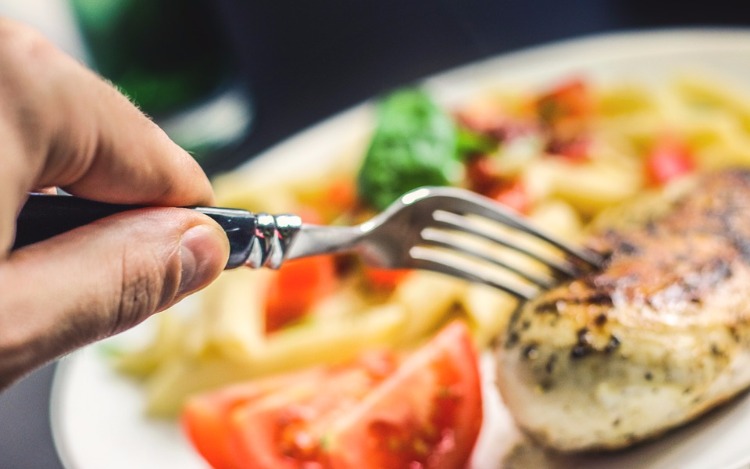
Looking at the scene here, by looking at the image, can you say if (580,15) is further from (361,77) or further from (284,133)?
(284,133)

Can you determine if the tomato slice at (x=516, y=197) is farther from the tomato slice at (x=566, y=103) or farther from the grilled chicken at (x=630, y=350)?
the grilled chicken at (x=630, y=350)

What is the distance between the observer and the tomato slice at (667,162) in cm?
290

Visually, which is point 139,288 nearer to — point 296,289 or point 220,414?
point 220,414

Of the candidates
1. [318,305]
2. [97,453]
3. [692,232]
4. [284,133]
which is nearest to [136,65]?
[284,133]

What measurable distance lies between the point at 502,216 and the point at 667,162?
1.23m

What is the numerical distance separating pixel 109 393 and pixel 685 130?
2387mm

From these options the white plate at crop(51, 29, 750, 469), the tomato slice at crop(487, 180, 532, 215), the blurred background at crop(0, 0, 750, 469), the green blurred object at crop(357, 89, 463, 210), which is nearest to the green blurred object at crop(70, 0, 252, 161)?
the blurred background at crop(0, 0, 750, 469)

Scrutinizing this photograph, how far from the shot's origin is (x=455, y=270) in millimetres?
2041

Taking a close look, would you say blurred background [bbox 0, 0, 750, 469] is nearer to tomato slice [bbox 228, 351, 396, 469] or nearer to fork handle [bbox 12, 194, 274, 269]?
tomato slice [bbox 228, 351, 396, 469]

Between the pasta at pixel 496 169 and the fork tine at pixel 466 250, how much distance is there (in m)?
0.37

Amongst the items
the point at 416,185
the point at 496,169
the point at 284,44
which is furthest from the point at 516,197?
the point at 284,44

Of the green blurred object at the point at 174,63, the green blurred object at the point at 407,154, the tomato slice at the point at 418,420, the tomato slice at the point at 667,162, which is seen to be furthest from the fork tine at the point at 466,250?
the green blurred object at the point at 174,63

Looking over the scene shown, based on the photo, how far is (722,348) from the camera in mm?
1699

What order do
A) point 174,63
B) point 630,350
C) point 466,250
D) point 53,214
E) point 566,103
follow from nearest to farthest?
point 53,214
point 630,350
point 466,250
point 566,103
point 174,63
